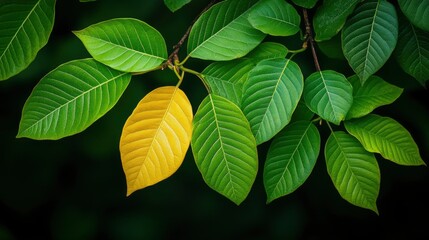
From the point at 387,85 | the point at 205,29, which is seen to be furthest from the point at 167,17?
the point at 387,85

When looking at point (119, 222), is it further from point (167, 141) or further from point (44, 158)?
point (167, 141)

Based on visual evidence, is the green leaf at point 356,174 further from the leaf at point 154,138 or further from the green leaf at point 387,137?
the leaf at point 154,138

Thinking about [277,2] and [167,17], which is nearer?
[277,2]

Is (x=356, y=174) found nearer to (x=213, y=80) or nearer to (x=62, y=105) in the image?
(x=213, y=80)

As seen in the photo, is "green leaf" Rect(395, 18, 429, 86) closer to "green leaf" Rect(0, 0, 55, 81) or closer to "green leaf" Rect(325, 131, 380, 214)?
"green leaf" Rect(325, 131, 380, 214)

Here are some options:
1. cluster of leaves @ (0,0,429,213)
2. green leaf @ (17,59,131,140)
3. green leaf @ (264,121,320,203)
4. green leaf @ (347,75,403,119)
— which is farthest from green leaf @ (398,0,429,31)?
green leaf @ (17,59,131,140)

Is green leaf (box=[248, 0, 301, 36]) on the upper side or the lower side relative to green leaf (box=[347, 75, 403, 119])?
upper

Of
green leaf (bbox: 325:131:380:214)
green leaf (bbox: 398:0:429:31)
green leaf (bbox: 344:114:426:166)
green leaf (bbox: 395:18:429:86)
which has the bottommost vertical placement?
green leaf (bbox: 325:131:380:214)
